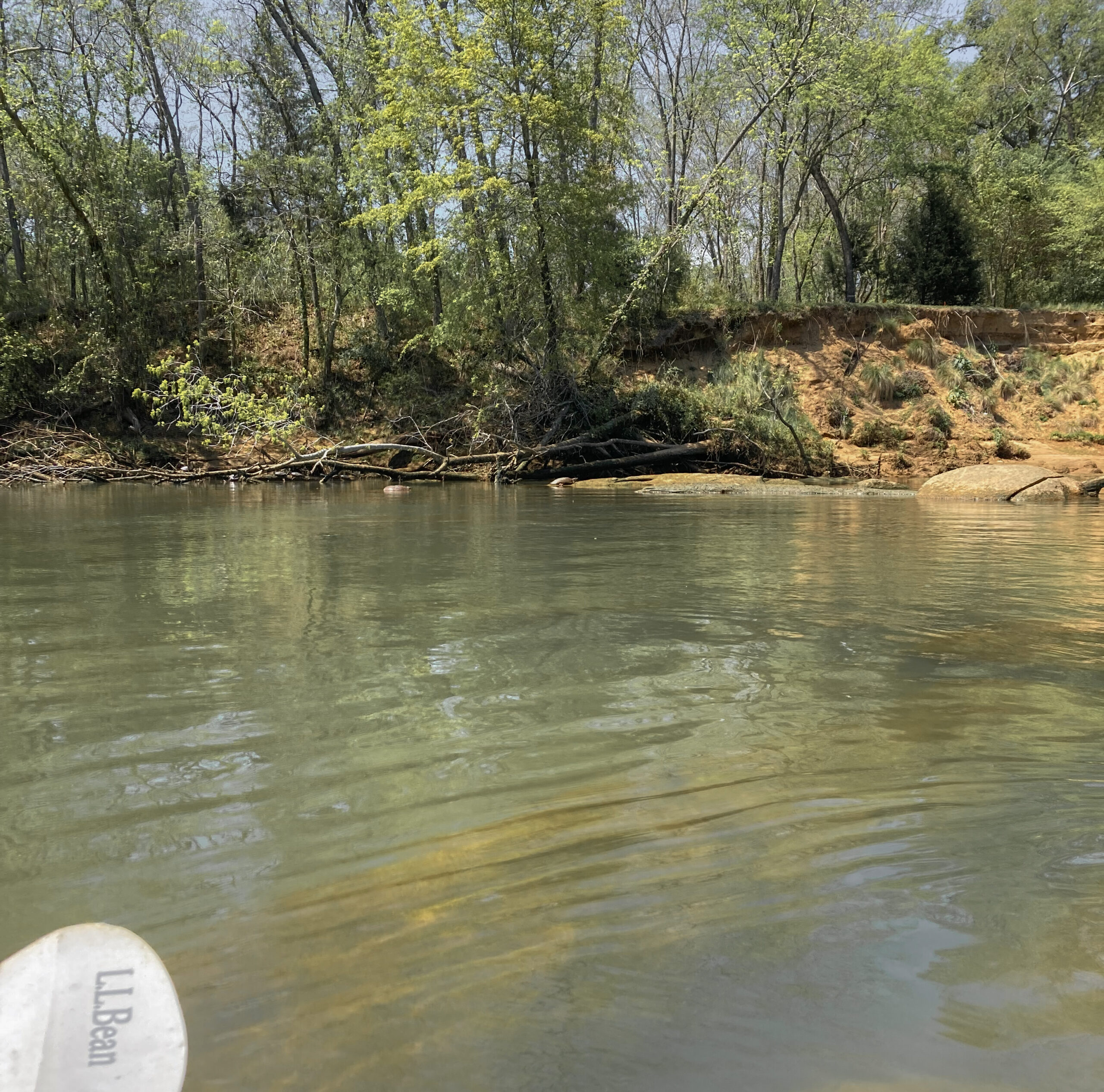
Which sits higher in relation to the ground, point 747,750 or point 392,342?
point 392,342

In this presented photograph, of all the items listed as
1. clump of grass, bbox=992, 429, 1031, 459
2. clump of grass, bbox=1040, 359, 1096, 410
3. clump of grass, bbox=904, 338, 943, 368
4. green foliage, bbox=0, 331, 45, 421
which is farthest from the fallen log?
green foliage, bbox=0, 331, 45, 421

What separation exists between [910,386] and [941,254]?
25.0 ft

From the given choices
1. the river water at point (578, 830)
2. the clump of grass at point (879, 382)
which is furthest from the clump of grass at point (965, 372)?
the river water at point (578, 830)

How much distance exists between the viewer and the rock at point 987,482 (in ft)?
58.0

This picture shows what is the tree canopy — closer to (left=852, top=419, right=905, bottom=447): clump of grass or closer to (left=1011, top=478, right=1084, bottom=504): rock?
(left=852, top=419, right=905, bottom=447): clump of grass

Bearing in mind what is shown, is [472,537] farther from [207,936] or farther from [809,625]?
[207,936]

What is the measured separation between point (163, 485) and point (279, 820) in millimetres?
19532

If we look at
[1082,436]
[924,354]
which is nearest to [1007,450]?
[1082,436]

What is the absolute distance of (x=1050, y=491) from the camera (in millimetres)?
17500

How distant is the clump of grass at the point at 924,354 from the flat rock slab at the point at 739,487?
7407 mm

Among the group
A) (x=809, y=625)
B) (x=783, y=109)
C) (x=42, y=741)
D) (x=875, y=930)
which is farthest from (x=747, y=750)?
(x=783, y=109)

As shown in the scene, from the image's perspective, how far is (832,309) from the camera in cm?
2708

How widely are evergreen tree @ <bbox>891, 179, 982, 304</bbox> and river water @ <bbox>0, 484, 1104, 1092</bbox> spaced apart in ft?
88.5

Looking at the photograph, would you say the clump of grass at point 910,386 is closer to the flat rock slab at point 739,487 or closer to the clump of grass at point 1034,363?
the clump of grass at point 1034,363
